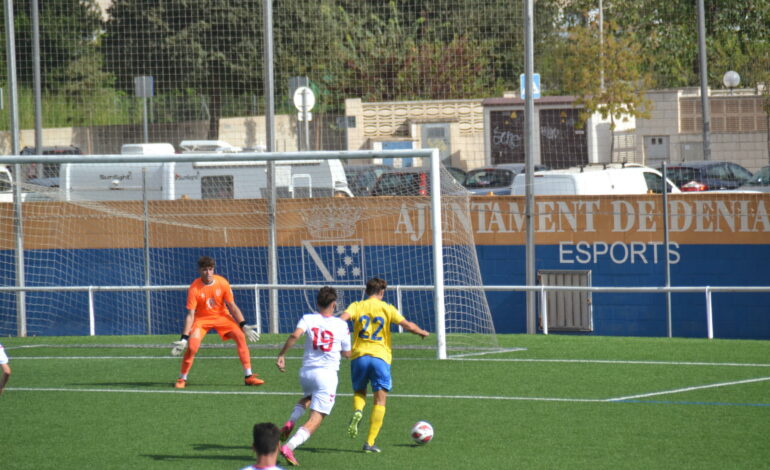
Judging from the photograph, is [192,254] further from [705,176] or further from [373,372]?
[705,176]

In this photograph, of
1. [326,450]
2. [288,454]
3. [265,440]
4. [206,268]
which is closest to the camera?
[265,440]

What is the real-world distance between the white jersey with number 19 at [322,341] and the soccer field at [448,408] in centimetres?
89

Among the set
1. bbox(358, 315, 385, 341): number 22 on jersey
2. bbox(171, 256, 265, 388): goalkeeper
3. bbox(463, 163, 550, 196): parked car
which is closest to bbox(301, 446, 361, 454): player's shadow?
bbox(358, 315, 385, 341): number 22 on jersey

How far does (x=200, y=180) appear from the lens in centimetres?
2573

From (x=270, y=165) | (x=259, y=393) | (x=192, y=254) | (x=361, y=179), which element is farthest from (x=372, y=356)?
(x=361, y=179)

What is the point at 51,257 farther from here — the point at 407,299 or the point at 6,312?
the point at 407,299

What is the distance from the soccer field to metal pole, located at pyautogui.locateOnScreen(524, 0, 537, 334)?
58.2 inches

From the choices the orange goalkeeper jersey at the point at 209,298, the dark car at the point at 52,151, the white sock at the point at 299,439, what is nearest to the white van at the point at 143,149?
the dark car at the point at 52,151

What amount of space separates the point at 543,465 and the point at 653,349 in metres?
7.40

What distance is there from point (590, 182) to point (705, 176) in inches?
252

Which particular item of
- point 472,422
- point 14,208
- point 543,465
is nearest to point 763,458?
point 543,465

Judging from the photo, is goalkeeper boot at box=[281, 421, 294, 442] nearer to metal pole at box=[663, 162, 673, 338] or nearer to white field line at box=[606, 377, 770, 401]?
white field line at box=[606, 377, 770, 401]

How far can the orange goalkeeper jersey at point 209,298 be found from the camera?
45.6ft

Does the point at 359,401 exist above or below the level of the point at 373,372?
below
